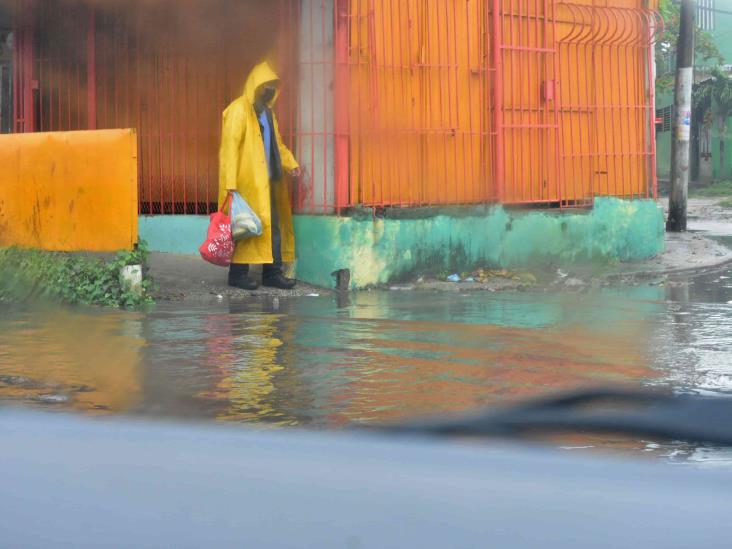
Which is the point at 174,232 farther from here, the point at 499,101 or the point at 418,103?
the point at 499,101

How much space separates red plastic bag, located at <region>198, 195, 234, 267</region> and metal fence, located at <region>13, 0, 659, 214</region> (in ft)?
3.43

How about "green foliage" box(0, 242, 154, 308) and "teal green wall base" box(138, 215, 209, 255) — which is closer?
"green foliage" box(0, 242, 154, 308)

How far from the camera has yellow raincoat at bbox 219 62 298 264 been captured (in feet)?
32.6

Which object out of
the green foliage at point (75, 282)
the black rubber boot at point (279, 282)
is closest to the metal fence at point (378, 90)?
the black rubber boot at point (279, 282)

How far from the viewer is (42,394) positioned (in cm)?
551

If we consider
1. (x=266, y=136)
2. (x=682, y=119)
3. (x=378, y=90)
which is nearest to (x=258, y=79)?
(x=266, y=136)

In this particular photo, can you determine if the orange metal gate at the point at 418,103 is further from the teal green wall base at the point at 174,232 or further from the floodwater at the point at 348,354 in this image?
the teal green wall base at the point at 174,232

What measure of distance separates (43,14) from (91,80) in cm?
98

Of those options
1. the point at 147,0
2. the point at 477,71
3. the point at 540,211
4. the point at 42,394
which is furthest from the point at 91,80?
the point at 42,394

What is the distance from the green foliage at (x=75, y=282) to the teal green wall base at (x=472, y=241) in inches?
70.4

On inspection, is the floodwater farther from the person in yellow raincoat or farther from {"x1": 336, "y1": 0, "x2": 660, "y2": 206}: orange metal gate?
{"x1": 336, "y1": 0, "x2": 660, "y2": 206}: orange metal gate

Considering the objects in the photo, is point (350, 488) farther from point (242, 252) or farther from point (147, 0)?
point (147, 0)

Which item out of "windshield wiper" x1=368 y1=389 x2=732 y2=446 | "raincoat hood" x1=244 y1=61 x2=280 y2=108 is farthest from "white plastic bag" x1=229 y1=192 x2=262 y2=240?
"windshield wiper" x1=368 y1=389 x2=732 y2=446

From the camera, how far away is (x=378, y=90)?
1047 cm
